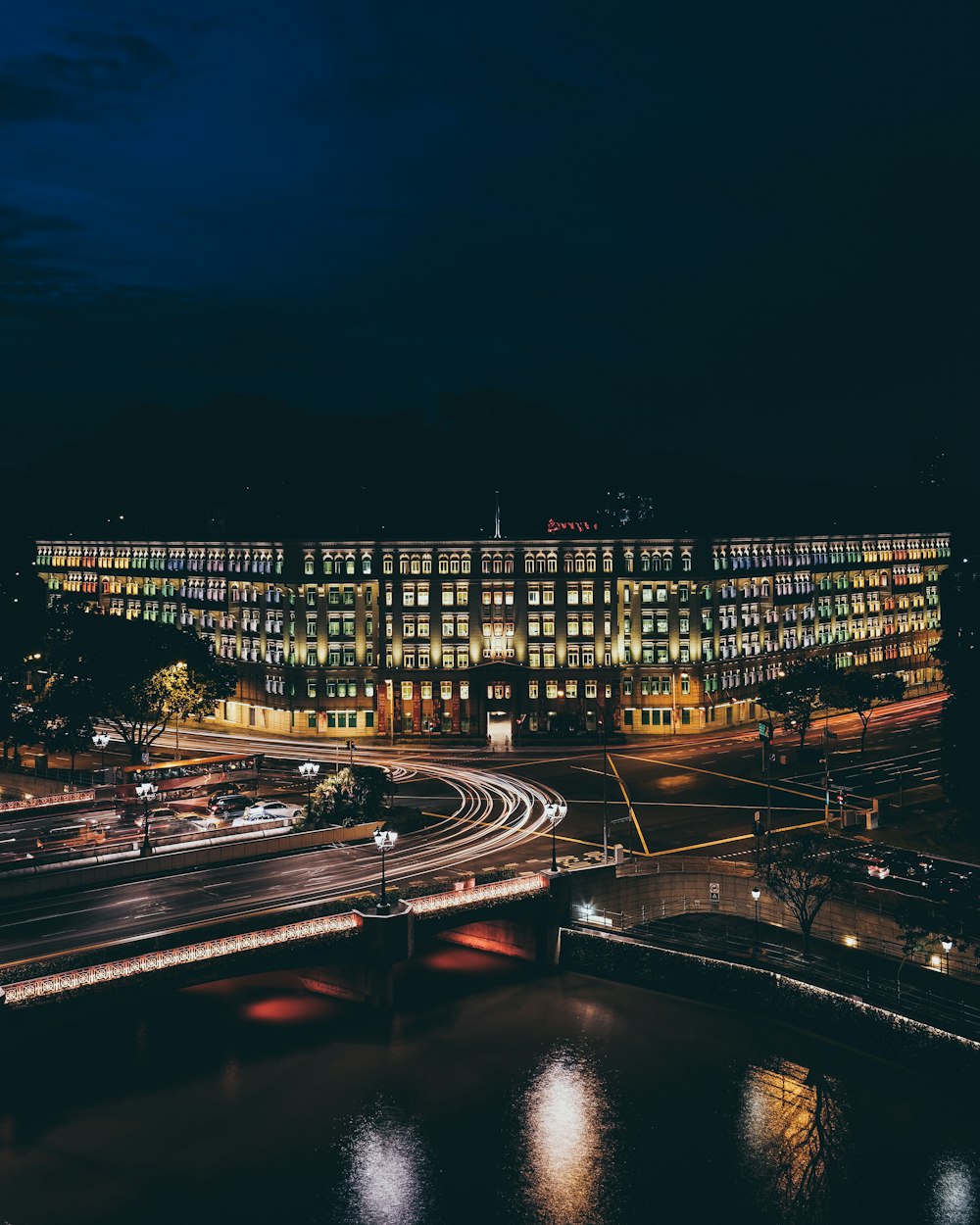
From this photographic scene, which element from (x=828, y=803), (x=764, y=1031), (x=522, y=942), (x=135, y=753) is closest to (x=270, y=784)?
(x=135, y=753)

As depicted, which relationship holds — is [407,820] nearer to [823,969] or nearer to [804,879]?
[804,879]

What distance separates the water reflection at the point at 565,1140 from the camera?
50.4m

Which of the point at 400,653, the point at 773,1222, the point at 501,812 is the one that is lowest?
the point at 773,1222

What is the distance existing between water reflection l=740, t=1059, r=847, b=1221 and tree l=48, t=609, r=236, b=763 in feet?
228

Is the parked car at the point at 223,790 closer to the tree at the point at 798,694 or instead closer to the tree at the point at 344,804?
the tree at the point at 344,804

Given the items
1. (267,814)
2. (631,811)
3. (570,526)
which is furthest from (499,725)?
(267,814)

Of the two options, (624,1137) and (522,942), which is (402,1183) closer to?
(624,1137)

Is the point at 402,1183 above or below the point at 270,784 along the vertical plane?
below

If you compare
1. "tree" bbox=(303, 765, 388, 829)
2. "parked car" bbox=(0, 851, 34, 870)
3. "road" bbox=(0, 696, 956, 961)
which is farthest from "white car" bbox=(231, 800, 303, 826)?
"parked car" bbox=(0, 851, 34, 870)

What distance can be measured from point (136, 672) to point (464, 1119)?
65.9 m

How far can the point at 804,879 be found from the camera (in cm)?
6925

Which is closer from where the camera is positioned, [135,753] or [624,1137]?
[624,1137]

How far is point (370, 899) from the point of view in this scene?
69.6 m

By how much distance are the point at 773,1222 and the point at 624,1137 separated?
7.77 m
